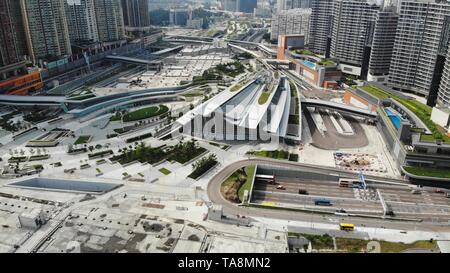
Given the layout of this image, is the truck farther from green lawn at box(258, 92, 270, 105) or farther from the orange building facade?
the orange building facade

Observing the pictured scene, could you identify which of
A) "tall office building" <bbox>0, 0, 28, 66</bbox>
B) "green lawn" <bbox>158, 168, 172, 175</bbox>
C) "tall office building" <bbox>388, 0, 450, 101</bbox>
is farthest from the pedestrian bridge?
"tall office building" <bbox>0, 0, 28, 66</bbox>

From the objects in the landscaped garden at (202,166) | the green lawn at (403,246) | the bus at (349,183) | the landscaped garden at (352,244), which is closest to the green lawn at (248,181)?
the landscaped garden at (202,166)

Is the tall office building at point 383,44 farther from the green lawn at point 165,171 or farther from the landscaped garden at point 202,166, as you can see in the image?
the green lawn at point 165,171

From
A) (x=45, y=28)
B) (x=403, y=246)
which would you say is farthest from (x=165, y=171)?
(x=45, y=28)

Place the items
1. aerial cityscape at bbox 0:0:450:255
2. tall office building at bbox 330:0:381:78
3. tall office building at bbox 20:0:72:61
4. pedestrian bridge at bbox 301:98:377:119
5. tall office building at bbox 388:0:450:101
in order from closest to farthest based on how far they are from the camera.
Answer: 1. aerial cityscape at bbox 0:0:450:255
2. tall office building at bbox 388:0:450:101
3. pedestrian bridge at bbox 301:98:377:119
4. tall office building at bbox 20:0:72:61
5. tall office building at bbox 330:0:381:78

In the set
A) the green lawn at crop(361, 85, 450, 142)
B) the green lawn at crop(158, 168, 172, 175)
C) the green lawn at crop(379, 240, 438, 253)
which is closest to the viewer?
the green lawn at crop(379, 240, 438, 253)

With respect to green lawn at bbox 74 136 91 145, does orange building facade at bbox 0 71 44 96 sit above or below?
above
